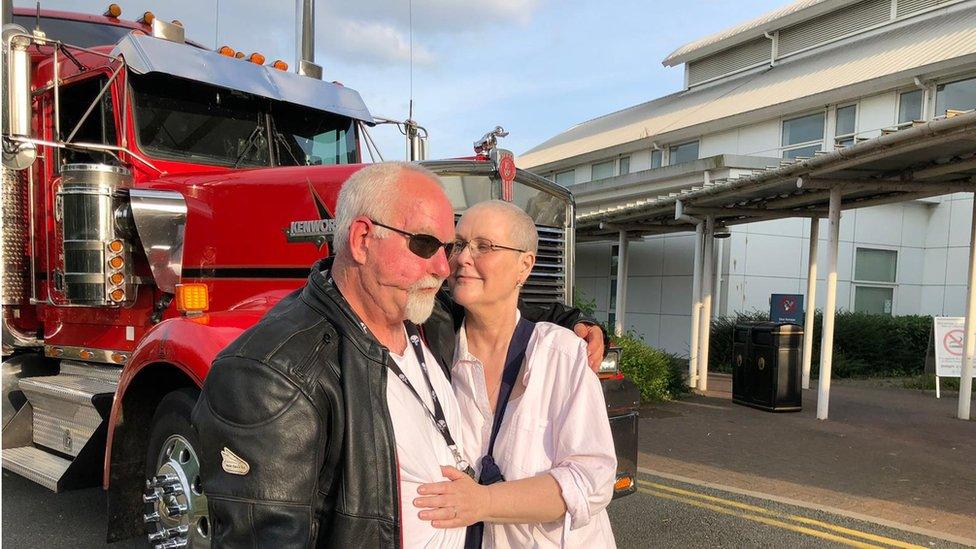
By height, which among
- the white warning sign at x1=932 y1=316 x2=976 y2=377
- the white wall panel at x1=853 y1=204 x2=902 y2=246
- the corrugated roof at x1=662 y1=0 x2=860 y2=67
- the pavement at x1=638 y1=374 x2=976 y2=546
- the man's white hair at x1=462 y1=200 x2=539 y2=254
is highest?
the corrugated roof at x1=662 y1=0 x2=860 y2=67

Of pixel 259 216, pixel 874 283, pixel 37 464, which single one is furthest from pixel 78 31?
pixel 874 283

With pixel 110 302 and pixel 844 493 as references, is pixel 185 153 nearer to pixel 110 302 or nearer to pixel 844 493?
pixel 110 302

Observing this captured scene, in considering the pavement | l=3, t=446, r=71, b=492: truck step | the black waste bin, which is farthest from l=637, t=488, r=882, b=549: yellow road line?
the black waste bin

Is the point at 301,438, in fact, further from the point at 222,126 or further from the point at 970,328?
the point at 970,328

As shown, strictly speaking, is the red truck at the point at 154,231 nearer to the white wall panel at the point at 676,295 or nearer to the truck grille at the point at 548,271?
the truck grille at the point at 548,271

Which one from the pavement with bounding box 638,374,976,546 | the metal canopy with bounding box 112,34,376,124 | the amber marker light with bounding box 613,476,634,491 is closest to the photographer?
the amber marker light with bounding box 613,476,634,491

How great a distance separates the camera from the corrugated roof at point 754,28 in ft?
69.2

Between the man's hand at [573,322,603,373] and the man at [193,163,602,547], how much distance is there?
914 millimetres

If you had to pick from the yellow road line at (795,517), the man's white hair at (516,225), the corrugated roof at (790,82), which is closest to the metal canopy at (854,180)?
the yellow road line at (795,517)

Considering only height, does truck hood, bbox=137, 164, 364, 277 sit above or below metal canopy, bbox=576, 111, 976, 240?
below

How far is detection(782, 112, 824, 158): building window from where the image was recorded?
16.5 metres

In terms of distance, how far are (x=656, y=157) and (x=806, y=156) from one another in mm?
4818

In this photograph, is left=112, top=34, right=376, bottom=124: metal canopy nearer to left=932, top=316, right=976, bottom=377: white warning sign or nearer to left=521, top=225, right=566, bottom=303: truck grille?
left=521, top=225, right=566, bottom=303: truck grille

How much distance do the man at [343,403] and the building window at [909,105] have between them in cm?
1676
